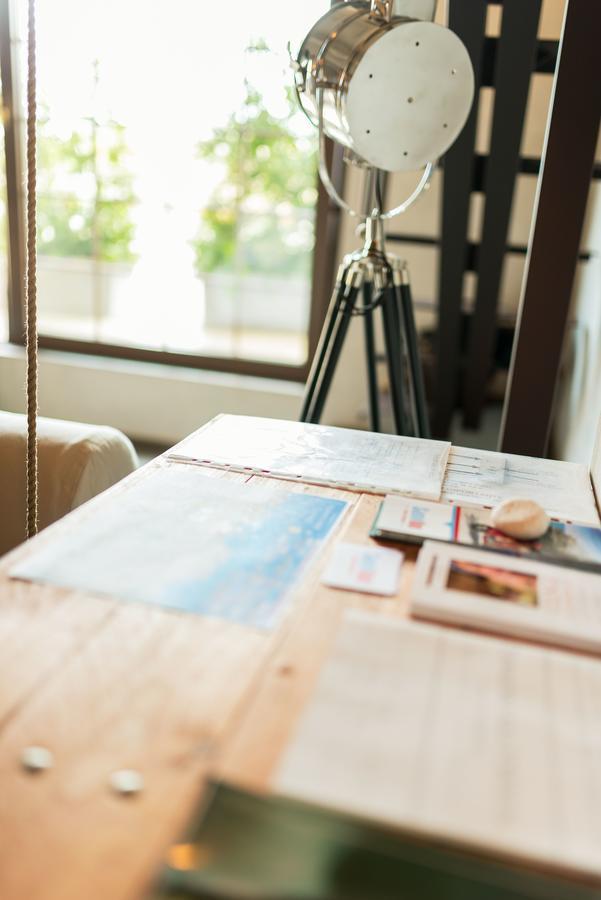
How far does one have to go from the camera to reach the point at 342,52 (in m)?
1.51

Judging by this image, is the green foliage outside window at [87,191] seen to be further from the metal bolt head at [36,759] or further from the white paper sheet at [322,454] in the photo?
the metal bolt head at [36,759]

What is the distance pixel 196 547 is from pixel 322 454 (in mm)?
431

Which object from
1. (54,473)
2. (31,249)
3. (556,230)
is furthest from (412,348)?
(31,249)

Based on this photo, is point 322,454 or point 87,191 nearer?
point 322,454

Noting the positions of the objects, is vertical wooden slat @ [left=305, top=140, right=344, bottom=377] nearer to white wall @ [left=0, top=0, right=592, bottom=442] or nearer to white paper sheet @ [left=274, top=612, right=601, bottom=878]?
white wall @ [left=0, top=0, right=592, bottom=442]

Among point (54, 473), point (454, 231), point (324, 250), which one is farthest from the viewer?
point (324, 250)

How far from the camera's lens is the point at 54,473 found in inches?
65.6

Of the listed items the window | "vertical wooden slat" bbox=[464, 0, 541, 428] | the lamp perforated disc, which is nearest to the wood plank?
the lamp perforated disc

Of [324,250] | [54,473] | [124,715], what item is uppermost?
[324,250]

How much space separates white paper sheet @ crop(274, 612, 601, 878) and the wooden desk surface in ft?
0.11

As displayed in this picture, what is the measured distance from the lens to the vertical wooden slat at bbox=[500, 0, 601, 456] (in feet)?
5.28

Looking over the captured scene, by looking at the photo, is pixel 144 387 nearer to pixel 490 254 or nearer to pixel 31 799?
pixel 490 254

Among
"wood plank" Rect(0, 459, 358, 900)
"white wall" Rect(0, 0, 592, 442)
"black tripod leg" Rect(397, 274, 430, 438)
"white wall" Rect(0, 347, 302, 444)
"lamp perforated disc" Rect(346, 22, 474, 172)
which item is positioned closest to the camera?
"wood plank" Rect(0, 459, 358, 900)

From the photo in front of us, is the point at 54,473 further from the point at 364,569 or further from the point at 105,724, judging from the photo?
the point at 105,724
